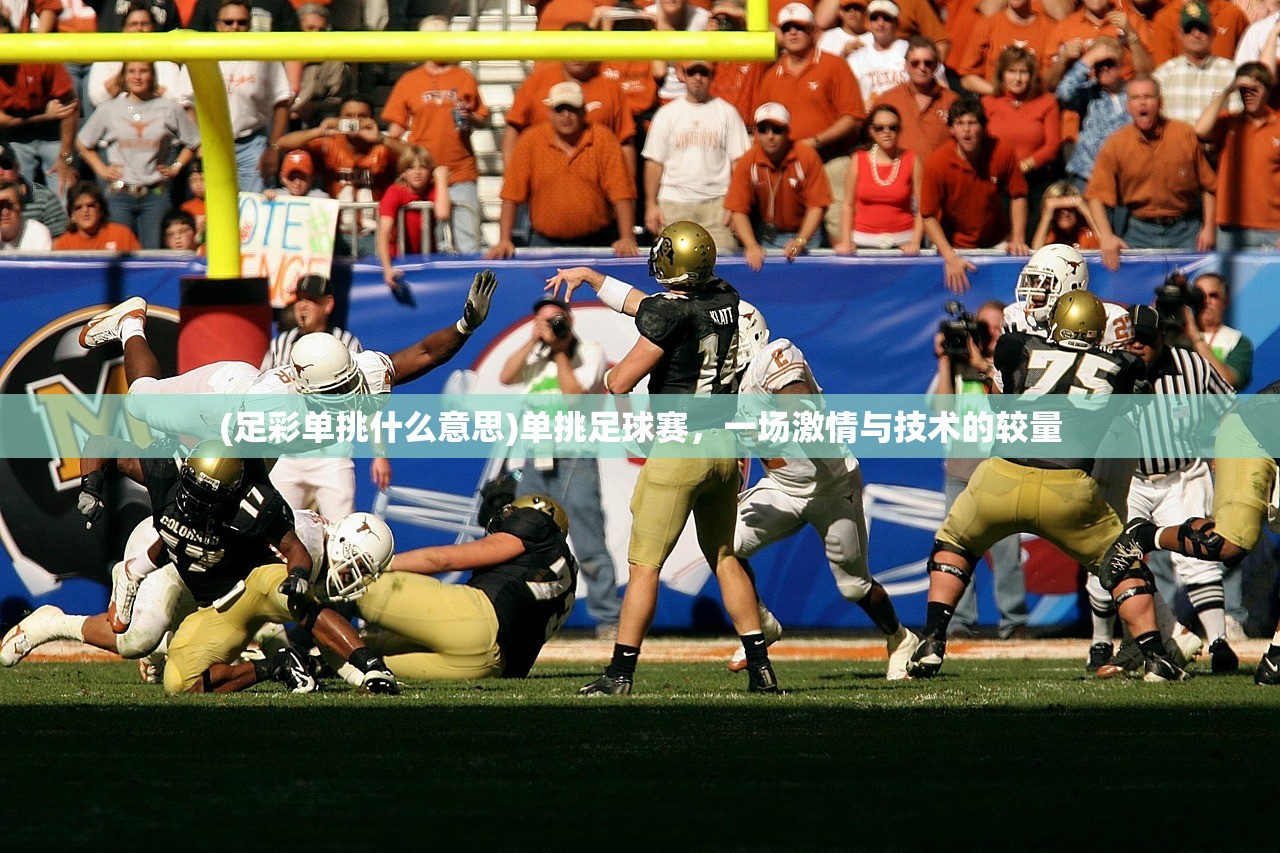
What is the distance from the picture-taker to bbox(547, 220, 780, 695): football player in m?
7.38

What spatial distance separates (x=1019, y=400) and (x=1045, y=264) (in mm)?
727

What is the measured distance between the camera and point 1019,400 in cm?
812

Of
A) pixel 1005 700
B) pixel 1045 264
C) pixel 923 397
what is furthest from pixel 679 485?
pixel 923 397

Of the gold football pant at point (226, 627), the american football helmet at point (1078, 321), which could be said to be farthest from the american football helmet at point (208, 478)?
the american football helmet at point (1078, 321)

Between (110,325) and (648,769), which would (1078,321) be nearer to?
(648,769)

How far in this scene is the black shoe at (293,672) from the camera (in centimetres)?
764

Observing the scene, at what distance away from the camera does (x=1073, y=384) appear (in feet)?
26.2

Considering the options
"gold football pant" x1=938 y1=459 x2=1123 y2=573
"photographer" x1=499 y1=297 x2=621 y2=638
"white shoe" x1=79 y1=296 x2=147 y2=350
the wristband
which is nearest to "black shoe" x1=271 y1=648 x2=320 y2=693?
the wristband

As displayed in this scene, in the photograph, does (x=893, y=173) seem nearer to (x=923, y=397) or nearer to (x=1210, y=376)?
(x=923, y=397)

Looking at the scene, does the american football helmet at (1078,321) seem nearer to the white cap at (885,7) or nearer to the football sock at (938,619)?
the football sock at (938,619)

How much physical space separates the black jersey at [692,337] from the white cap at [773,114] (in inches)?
127

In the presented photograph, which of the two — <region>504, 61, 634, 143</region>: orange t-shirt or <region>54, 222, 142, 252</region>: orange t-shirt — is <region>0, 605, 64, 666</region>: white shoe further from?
<region>504, 61, 634, 143</region>: orange t-shirt

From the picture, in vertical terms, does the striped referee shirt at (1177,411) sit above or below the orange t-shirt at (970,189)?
below

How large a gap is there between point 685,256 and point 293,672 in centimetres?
233
